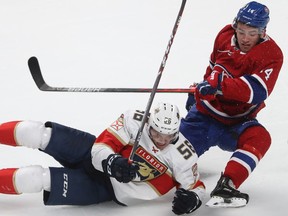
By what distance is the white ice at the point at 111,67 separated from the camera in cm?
338

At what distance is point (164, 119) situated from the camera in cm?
299

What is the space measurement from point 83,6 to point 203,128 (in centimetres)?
352

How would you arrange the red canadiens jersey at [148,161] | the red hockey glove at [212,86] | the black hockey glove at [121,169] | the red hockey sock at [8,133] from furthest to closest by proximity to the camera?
the red hockey glove at [212,86], the red hockey sock at [8,133], the red canadiens jersey at [148,161], the black hockey glove at [121,169]

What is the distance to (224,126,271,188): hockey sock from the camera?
128 inches

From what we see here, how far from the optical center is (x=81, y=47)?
576 cm

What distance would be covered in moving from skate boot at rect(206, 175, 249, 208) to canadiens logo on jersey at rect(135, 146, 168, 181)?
0.84 ft

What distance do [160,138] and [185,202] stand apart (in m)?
0.30

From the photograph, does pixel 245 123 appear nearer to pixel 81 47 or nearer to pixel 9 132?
pixel 9 132

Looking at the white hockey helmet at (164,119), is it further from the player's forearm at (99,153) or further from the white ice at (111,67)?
Answer: the white ice at (111,67)

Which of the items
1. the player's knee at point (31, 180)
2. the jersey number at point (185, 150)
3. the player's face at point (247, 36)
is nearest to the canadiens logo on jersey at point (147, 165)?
the jersey number at point (185, 150)

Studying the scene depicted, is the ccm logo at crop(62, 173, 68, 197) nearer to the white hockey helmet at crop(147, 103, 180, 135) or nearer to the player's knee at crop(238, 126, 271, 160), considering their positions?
the white hockey helmet at crop(147, 103, 180, 135)

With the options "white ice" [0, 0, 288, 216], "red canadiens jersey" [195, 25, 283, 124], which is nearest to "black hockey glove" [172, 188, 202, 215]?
"white ice" [0, 0, 288, 216]

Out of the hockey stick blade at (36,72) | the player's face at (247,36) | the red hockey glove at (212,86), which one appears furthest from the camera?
the hockey stick blade at (36,72)

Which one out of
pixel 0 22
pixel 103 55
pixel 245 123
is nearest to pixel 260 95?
pixel 245 123
